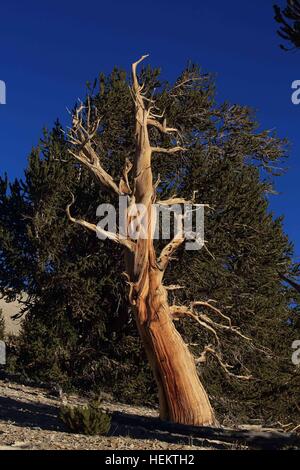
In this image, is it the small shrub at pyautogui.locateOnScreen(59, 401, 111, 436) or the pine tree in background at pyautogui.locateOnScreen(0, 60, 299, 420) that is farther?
the pine tree in background at pyautogui.locateOnScreen(0, 60, 299, 420)

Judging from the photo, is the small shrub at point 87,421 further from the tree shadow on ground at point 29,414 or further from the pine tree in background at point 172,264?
the pine tree in background at point 172,264

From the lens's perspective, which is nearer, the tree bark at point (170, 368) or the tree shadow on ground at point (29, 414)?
the tree shadow on ground at point (29, 414)

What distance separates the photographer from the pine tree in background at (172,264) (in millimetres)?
15086

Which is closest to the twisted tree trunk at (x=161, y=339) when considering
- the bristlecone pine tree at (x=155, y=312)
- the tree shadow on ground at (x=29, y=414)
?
the bristlecone pine tree at (x=155, y=312)

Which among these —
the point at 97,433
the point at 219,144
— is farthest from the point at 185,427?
the point at 219,144

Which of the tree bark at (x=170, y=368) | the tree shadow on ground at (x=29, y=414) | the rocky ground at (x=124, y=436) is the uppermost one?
the tree bark at (x=170, y=368)

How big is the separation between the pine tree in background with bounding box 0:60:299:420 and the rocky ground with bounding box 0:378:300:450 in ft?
14.8

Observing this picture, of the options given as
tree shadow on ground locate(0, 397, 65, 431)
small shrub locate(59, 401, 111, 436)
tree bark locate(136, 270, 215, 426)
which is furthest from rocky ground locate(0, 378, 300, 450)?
tree bark locate(136, 270, 215, 426)

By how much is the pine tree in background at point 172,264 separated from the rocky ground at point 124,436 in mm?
4497

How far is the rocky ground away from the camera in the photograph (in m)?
6.94

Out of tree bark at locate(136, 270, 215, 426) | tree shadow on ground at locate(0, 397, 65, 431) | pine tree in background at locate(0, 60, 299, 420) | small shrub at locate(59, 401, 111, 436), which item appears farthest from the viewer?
pine tree in background at locate(0, 60, 299, 420)

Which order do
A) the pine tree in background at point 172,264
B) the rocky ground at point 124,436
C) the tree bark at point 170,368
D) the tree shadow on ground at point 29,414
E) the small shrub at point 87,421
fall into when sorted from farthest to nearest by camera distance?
the pine tree in background at point 172,264
the tree bark at point 170,368
the tree shadow on ground at point 29,414
the small shrub at point 87,421
the rocky ground at point 124,436

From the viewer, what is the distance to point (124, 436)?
8.00 m

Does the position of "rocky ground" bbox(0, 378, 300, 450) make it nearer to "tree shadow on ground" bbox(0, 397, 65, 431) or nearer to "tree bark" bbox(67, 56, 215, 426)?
"tree shadow on ground" bbox(0, 397, 65, 431)
